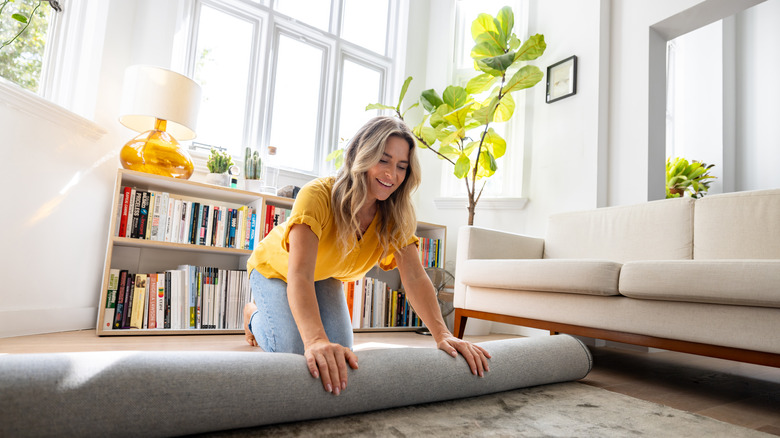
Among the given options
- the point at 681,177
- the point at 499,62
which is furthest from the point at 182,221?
the point at 681,177

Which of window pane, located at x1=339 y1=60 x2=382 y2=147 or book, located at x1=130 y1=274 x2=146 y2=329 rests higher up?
window pane, located at x1=339 y1=60 x2=382 y2=147

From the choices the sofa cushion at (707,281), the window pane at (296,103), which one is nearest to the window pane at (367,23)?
the window pane at (296,103)

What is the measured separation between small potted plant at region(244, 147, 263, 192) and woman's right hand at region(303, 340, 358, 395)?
1972 mm

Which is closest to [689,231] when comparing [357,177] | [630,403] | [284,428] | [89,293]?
[630,403]

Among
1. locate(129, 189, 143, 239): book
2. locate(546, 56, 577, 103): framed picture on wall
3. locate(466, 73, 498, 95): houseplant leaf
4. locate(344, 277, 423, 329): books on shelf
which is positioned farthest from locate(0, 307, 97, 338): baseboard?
locate(546, 56, 577, 103): framed picture on wall

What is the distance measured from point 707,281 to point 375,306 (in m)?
1.92

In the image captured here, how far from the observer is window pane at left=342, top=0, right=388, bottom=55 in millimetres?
3793

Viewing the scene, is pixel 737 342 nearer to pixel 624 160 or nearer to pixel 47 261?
pixel 624 160

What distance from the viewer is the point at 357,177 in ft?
3.98

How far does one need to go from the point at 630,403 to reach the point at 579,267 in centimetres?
65

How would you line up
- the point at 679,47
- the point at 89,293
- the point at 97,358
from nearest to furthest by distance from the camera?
the point at 97,358 < the point at 89,293 < the point at 679,47

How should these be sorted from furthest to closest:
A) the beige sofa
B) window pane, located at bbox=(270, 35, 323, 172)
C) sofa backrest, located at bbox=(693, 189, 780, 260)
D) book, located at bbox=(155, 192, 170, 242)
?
window pane, located at bbox=(270, 35, 323, 172), book, located at bbox=(155, 192, 170, 242), sofa backrest, located at bbox=(693, 189, 780, 260), the beige sofa

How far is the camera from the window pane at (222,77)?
303cm

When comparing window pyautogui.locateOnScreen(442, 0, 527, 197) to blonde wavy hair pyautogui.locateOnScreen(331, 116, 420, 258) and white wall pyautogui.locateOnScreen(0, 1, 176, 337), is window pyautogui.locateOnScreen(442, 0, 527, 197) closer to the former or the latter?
blonde wavy hair pyautogui.locateOnScreen(331, 116, 420, 258)
